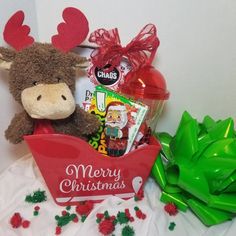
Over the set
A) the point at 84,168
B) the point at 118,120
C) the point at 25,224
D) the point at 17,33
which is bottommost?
the point at 25,224

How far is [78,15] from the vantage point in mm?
689

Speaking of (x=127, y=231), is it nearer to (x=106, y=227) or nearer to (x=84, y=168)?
Answer: (x=106, y=227)

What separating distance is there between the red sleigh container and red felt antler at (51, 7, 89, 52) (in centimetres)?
22

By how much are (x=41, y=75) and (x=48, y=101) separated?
2.6 inches

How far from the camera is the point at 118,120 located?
675mm

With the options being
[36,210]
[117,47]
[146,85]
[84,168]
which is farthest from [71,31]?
[36,210]

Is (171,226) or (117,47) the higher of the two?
(117,47)

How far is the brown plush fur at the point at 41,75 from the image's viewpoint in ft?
2.08

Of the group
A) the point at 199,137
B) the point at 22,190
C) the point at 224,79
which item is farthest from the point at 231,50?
the point at 22,190

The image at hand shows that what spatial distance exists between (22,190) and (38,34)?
0.41 m

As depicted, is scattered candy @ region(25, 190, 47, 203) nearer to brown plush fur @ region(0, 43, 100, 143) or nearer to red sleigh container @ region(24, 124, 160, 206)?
red sleigh container @ region(24, 124, 160, 206)

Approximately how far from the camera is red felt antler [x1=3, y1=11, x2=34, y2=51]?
67 cm

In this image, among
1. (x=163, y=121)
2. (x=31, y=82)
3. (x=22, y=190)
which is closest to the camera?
(x=31, y=82)

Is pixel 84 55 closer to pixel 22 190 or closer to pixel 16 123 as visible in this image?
pixel 16 123
